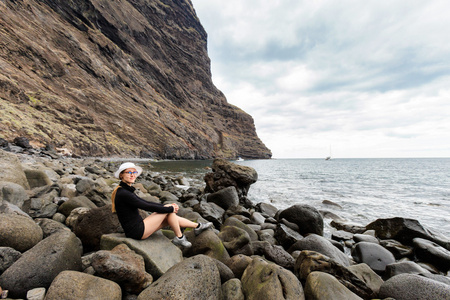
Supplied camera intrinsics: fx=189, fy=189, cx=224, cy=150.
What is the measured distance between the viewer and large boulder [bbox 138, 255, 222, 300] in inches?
99.7

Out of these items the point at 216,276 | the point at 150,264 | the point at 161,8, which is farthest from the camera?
the point at 161,8

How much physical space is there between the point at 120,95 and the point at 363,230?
73.0 m

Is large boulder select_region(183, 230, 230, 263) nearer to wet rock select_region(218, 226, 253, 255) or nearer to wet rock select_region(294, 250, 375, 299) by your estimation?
wet rock select_region(218, 226, 253, 255)

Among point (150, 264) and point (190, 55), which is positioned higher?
point (190, 55)

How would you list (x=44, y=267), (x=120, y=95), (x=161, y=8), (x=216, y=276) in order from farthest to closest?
(x=161, y=8) → (x=120, y=95) → (x=216, y=276) → (x=44, y=267)

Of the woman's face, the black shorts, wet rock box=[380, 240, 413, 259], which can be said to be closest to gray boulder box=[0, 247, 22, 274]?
the black shorts

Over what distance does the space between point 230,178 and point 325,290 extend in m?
12.8

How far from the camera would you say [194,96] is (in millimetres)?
122812

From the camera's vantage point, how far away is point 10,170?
593 centimetres

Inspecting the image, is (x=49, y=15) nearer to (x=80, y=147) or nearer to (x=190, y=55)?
(x=80, y=147)

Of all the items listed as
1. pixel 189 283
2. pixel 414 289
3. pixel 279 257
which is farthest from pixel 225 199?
pixel 189 283

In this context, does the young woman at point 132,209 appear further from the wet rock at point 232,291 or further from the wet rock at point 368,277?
the wet rock at point 368,277

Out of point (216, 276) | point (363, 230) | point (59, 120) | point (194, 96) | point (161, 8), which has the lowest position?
point (363, 230)

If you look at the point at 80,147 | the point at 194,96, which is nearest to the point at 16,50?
the point at 80,147
